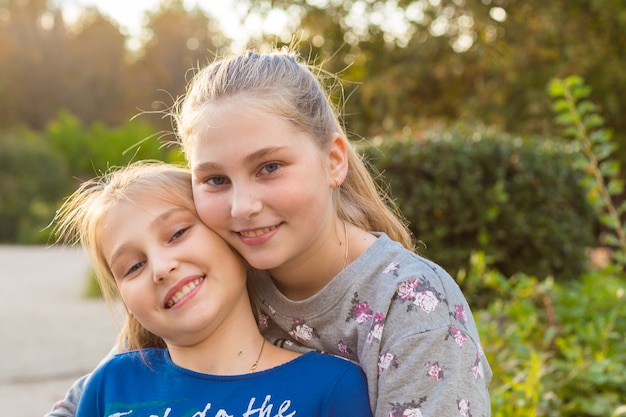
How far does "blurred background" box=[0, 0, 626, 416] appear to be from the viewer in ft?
10.6

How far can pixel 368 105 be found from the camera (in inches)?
460

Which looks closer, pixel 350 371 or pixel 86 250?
pixel 350 371

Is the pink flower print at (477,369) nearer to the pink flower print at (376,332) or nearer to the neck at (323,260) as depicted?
the pink flower print at (376,332)

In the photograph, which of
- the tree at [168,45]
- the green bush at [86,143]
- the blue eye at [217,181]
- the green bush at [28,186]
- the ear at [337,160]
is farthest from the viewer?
the tree at [168,45]

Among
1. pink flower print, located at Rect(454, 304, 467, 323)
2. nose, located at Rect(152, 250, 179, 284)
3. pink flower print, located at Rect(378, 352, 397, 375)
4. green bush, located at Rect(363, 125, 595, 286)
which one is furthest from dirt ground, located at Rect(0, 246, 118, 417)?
green bush, located at Rect(363, 125, 595, 286)

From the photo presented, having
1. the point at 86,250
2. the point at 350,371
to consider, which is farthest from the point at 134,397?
the point at 350,371

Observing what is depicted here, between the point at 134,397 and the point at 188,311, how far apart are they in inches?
11.5

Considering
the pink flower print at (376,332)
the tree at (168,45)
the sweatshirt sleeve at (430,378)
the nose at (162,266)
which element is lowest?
the tree at (168,45)

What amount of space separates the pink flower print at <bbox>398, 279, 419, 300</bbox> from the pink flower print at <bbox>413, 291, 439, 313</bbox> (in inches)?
0.5

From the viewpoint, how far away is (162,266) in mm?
1781

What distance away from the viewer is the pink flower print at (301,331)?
6.34ft

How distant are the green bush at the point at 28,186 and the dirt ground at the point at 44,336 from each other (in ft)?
20.6

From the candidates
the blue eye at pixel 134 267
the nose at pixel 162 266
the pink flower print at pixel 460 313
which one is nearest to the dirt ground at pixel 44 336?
the blue eye at pixel 134 267

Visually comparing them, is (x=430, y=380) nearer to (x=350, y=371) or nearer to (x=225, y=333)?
(x=350, y=371)
